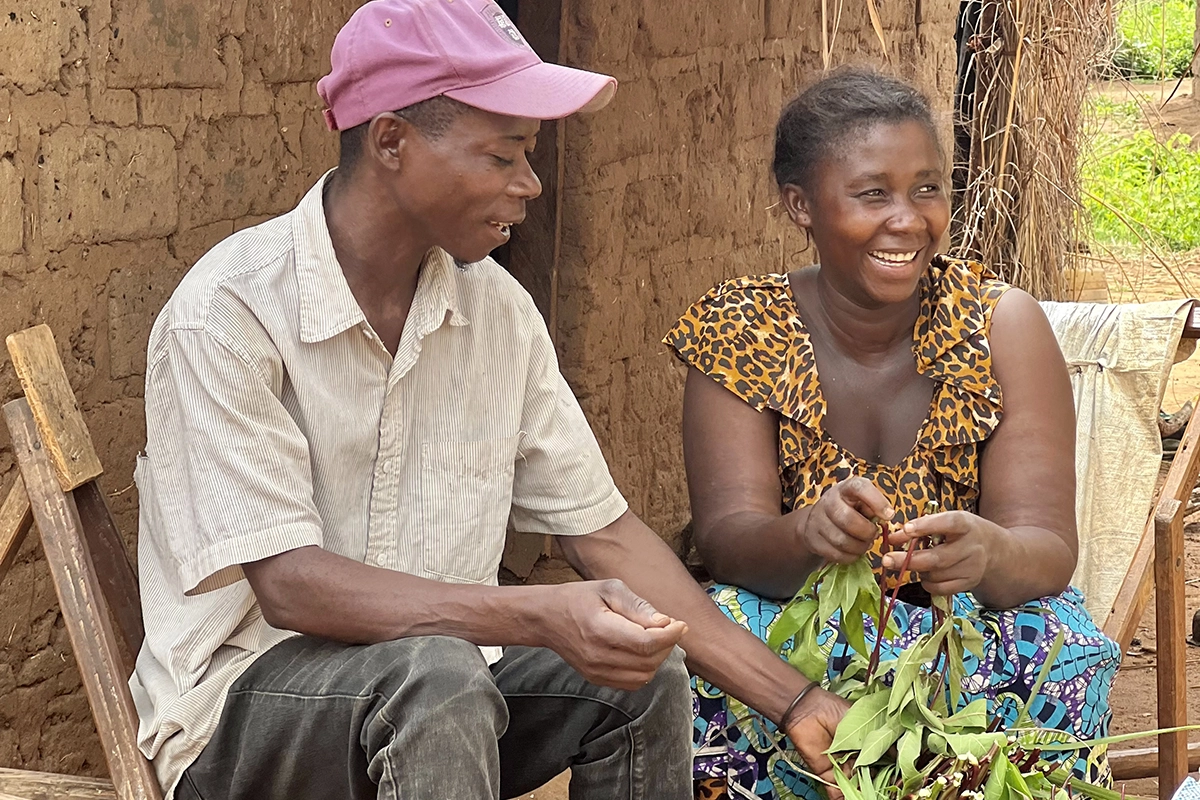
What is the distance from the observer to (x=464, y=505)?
2.50 m

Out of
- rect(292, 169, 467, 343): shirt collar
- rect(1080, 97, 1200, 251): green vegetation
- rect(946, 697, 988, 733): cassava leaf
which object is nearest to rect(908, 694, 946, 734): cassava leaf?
rect(946, 697, 988, 733): cassava leaf

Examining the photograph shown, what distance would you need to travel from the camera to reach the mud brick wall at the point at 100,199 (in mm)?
2822

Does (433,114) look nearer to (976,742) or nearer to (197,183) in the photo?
(197,183)

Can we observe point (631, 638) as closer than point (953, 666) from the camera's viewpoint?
Yes

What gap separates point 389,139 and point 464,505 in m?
0.61

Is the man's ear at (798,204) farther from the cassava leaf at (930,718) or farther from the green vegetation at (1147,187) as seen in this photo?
the green vegetation at (1147,187)

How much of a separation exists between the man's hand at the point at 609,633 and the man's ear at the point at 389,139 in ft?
2.35

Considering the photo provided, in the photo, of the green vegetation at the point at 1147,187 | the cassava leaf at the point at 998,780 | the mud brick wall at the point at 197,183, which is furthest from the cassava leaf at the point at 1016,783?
the green vegetation at the point at 1147,187

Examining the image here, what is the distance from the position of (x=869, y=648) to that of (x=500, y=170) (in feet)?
3.66

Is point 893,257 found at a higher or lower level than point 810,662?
higher

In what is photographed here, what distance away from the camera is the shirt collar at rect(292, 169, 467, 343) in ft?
7.66

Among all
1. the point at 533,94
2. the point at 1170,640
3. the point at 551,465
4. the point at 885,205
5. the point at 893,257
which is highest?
the point at 533,94

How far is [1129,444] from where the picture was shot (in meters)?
3.66

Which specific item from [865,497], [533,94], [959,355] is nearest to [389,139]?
[533,94]
